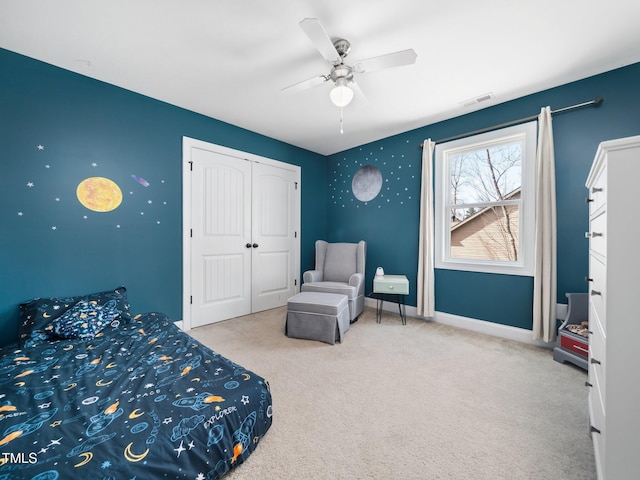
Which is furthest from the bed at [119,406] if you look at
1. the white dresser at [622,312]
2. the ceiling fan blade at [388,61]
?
the ceiling fan blade at [388,61]

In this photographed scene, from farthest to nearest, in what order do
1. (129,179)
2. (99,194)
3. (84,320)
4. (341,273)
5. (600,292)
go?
(341,273), (129,179), (99,194), (84,320), (600,292)

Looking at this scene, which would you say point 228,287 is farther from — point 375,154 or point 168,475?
point 375,154

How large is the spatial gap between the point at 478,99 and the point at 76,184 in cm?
398

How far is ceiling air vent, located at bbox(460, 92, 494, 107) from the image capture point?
103 inches

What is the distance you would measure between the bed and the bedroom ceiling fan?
6.61 ft

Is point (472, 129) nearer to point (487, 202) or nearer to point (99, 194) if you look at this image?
point (487, 202)

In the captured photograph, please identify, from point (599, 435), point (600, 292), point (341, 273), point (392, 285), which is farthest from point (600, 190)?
point (341, 273)

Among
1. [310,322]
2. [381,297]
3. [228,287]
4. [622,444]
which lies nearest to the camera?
[622,444]

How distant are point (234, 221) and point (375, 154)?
2303 mm

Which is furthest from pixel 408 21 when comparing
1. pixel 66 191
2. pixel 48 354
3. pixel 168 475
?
pixel 48 354

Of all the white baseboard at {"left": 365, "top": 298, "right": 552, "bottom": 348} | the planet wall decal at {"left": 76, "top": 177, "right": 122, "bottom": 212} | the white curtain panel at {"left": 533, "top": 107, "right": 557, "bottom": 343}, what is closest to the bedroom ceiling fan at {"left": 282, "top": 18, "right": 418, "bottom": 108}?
the white curtain panel at {"left": 533, "top": 107, "right": 557, "bottom": 343}

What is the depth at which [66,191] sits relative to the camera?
2.23m

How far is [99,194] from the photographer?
240cm

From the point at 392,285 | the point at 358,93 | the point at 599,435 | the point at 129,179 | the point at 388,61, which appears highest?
the point at 358,93
